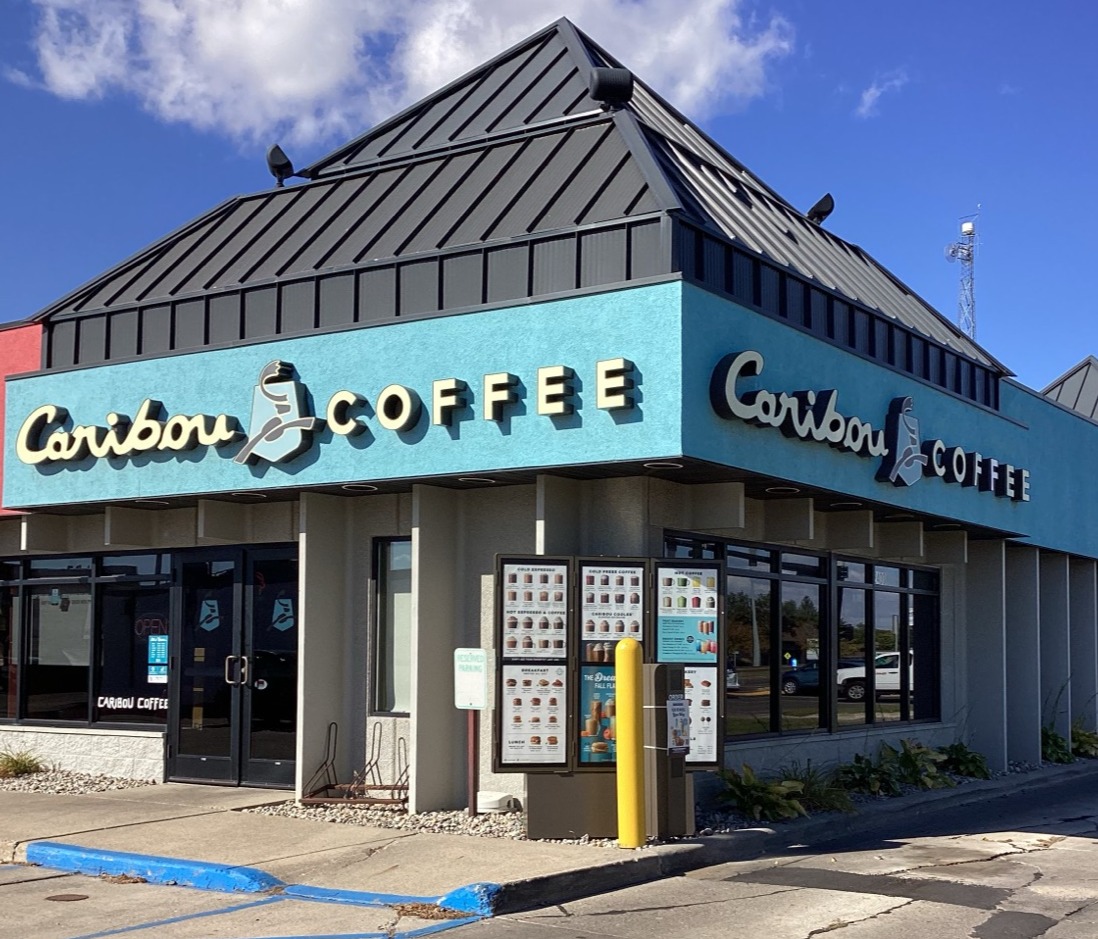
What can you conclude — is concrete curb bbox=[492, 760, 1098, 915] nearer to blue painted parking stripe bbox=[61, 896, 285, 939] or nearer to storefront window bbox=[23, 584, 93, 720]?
blue painted parking stripe bbox=[61, 896, 285, 939]

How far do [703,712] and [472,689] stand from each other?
7.00 ft

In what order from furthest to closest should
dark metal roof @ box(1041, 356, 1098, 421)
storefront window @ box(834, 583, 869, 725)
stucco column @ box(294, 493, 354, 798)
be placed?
dark metal roof @ box(1041, 356, 1098, 421) → storefront window @ box(834, 583, 869, 725) → stucco column @ box(294, 493, 354, 798)

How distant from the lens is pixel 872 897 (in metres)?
10.5

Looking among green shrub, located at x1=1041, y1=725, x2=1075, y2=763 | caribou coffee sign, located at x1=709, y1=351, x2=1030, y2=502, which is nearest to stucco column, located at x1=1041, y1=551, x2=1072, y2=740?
green shrub, located at x1=1041, y1=725, x2=1075, y2=763

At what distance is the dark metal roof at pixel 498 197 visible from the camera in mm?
13828

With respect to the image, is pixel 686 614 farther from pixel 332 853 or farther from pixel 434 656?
pixel 332 853

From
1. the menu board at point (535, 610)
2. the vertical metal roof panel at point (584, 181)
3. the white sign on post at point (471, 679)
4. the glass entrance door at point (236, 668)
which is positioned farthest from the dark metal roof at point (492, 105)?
the white sign on post at point (471, 679)

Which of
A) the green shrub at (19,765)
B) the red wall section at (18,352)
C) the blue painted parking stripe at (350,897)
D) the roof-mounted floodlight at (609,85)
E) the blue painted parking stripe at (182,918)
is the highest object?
the roof-mounted floodlight at (609,85)

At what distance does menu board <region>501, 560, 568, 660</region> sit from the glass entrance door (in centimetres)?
363

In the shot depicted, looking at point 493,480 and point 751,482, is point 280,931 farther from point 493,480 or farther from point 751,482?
point 751,482

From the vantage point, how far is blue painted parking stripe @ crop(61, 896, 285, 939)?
901 centimetres

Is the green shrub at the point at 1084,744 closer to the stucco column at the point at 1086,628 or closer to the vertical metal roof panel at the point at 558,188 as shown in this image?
the stucco column at the point at 1086,628

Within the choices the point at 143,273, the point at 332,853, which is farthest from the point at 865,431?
the point at 143,273

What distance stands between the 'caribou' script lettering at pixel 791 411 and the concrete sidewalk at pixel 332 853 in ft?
12.4
